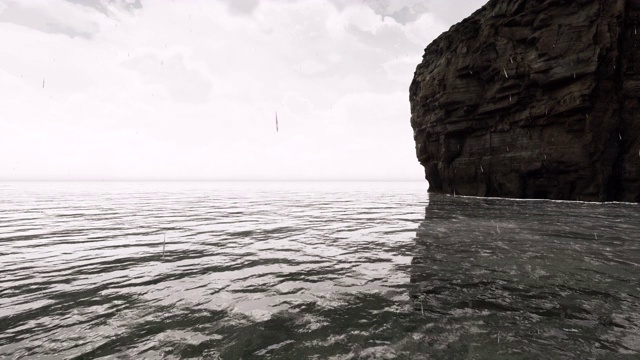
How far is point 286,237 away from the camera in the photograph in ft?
30.4

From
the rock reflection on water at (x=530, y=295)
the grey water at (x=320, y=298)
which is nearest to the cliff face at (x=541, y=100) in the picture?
the rock reflection on water at (x=530, y=295)

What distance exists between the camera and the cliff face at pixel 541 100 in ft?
74.0

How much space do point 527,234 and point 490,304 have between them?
22.8 feet

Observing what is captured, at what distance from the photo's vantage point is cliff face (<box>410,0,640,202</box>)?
22562 millimetres

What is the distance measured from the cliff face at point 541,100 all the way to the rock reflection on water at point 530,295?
19616 mm

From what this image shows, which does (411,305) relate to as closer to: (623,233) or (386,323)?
(386,323)

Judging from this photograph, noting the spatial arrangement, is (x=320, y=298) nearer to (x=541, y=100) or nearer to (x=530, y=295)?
(x=530, y=295)

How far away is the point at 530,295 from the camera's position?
4.51m

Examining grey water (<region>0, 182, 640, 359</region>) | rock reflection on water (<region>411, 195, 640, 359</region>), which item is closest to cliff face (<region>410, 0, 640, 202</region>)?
rock reflection on water (<region>411, 195, 640, 359</region>)

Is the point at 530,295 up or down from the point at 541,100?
down

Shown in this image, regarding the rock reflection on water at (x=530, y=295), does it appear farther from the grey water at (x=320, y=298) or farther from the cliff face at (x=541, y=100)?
the cliff face at (x=541, y=100)

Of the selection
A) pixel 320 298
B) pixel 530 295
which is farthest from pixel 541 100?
pixel 320 298

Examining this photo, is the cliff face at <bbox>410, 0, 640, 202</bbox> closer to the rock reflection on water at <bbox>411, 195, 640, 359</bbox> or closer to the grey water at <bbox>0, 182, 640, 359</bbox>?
the rock reflection on water at <bbox>411, 195, 640, 359</bbox>

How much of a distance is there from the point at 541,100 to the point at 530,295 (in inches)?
1105
